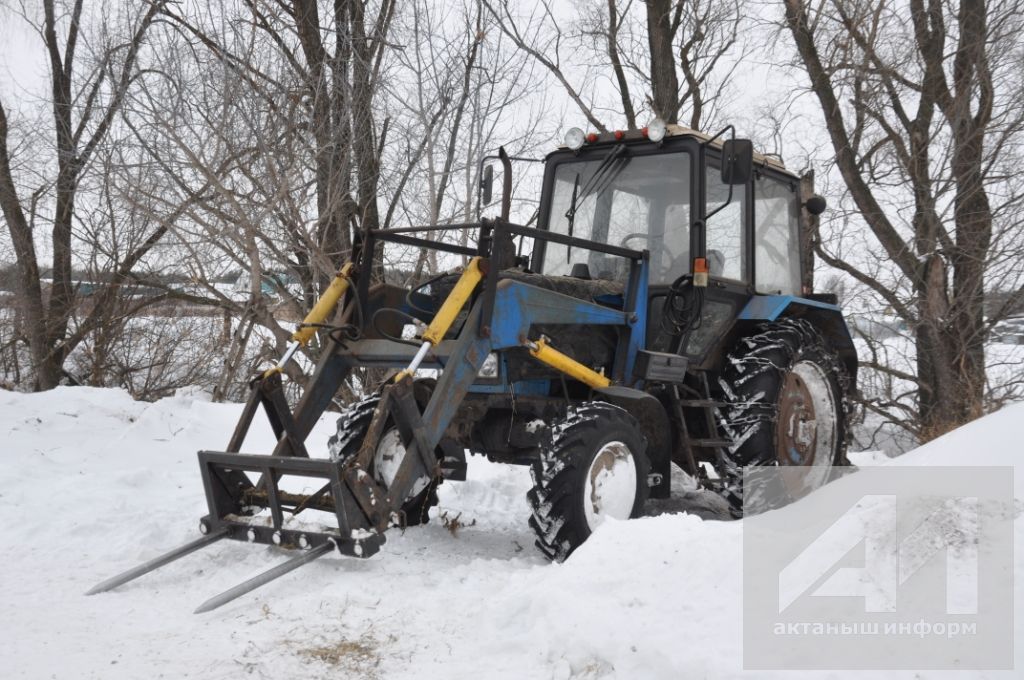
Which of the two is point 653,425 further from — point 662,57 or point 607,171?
point 662,57

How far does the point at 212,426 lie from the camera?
8172mm

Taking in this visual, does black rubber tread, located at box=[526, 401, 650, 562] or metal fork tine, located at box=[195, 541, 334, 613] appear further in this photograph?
black rubber tread, located at box=[526, 401, 650, 562]

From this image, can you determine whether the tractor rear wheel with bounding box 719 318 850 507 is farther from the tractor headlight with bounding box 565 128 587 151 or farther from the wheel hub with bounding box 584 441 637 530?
the tractor headlight with bounding box 565 128 587 151

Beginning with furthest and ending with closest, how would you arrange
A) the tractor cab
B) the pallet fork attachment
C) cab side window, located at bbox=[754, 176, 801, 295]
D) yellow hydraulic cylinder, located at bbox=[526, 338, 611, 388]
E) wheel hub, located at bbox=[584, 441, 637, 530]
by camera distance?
cab side window, located at bbox=[754, 176, 801, 295] → the tractor cab → yellow hydraulic cylinder, located at bbox=[526, 338, 611, 388] → wheel hub, located at bbox=[584, 441, 637, 530] → the pallet fork attachment

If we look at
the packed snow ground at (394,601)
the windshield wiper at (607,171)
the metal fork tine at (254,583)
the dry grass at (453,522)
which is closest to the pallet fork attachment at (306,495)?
the metal fork tine at (254,583)

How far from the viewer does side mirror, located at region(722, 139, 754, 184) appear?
5160 millimetres

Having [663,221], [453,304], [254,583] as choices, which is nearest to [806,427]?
[663,221]

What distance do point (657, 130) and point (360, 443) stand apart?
2571 millimetres

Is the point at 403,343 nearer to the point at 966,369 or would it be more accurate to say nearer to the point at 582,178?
the point at 582,178

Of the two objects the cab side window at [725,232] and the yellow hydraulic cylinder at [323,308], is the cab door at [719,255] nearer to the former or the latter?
the cab side window at [725,232]

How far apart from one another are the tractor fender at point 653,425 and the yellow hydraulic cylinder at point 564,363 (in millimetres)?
65

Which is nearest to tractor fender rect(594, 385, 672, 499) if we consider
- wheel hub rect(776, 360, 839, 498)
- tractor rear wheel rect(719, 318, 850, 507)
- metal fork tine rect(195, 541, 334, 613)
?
tractor rear wheel rect(719, 318, 850, 507)

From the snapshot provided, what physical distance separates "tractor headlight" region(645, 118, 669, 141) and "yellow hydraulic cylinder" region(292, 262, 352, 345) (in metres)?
1.98

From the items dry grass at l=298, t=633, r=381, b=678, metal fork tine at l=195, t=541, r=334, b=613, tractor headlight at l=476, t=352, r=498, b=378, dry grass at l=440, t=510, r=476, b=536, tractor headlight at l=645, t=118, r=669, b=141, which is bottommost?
dry grass at l=298, t=633, r=381, b=678
